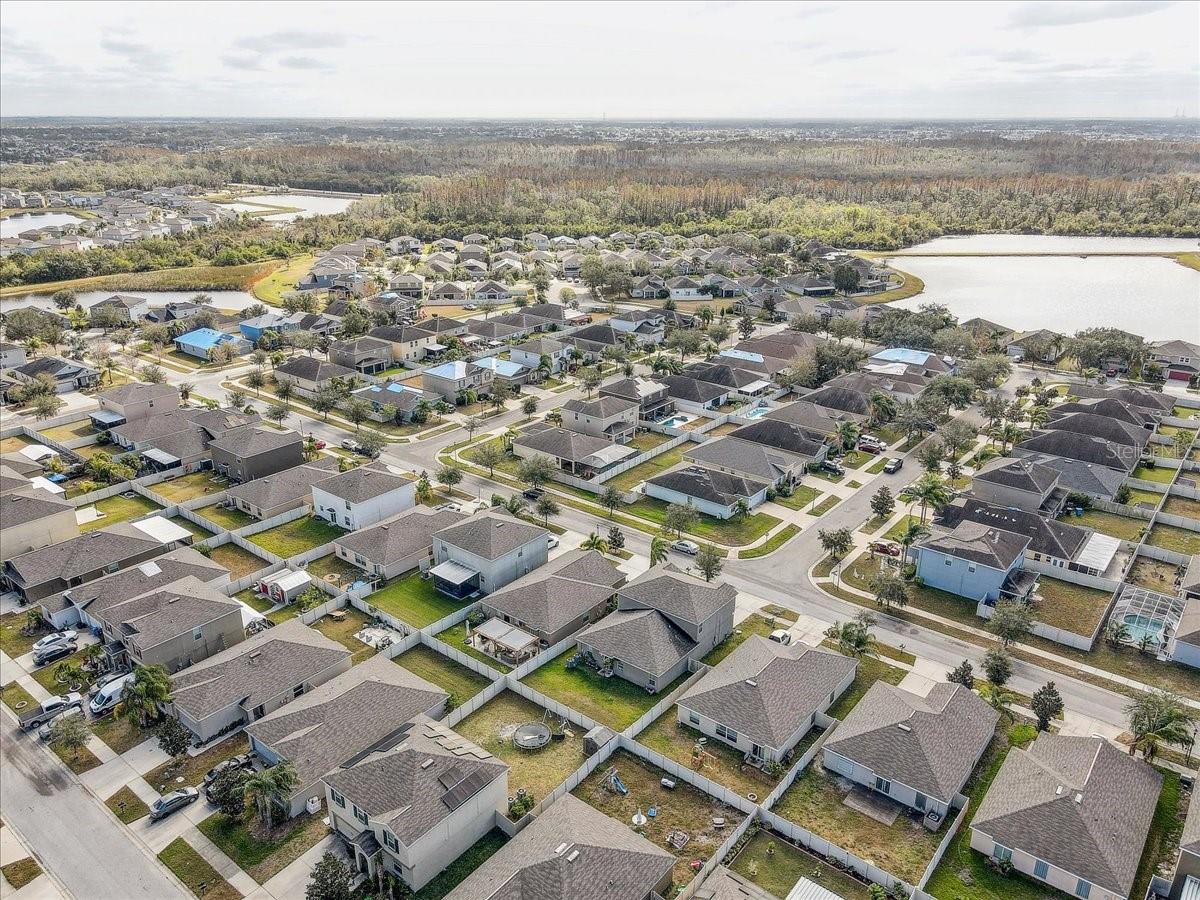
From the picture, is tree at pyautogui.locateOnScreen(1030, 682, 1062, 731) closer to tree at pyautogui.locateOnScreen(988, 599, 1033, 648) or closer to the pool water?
tree at pyautogui.locateOnScreen(988, 599, 1033, 648)

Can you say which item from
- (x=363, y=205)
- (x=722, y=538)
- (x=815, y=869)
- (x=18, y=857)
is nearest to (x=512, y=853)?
(x=815, y=869)

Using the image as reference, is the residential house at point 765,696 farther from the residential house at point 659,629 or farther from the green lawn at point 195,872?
the green lawn at point 195,872

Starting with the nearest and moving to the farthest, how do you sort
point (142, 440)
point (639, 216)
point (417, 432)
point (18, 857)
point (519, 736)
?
point (18, 857) < point (519, 736) < point (142, 440) < point (417, 432) < point (639, 216)

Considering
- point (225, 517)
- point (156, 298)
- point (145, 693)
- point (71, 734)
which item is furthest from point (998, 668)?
point (156, 298)

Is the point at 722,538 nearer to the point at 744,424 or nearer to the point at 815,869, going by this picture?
the point at 744,424

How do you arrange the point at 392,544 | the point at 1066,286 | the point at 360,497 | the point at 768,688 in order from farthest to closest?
the point at 1066,286 → the point at 360,497 → the point at 392,544 → the point at 768,688

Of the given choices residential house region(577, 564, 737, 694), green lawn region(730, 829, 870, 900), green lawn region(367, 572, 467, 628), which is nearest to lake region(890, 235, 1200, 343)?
residential house region(577, 564, 737, 694)

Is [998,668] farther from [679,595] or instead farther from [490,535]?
[490,535]
